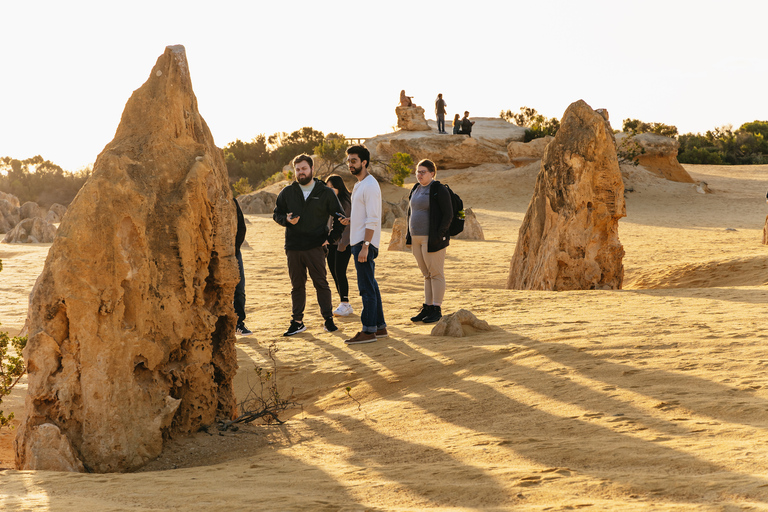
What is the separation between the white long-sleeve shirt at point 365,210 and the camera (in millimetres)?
6402

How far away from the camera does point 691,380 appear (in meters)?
4.45

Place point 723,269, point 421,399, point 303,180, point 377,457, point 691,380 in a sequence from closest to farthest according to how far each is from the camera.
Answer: point 377,457
point 691,380
point 421,399
point 303,180
point 723,269

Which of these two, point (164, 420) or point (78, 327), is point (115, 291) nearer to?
point (78, 327)

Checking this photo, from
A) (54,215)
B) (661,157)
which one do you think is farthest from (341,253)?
(661,157)

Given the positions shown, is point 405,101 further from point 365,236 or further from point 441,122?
point 365,236

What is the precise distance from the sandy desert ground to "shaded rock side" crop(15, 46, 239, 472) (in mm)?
373

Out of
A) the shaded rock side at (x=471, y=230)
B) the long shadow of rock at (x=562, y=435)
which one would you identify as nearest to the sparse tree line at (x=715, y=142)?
the shaded rock side at (x=471, y=230)

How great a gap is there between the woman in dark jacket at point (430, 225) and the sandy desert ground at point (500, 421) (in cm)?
59

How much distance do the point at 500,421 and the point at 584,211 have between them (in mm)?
6350

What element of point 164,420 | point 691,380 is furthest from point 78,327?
point 691,380

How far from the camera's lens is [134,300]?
13.3 ft

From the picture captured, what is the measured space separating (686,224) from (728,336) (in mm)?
17344

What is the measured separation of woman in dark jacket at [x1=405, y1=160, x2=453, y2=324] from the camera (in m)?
7.00

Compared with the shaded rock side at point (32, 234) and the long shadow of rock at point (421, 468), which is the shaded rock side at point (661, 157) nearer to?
the shaded rock side at point (32, 234)
